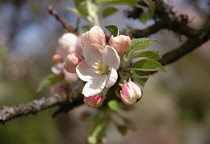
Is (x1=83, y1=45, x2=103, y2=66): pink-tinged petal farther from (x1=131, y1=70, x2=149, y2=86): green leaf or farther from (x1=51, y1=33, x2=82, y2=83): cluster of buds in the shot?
(x1=51, y1=33, x2=82, y2=83): cluster of buds

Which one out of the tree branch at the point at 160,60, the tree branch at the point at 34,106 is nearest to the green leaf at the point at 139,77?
the tree branch at the point at 160,60

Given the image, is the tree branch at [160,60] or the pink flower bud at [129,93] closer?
the pink flower bud at [129,93]

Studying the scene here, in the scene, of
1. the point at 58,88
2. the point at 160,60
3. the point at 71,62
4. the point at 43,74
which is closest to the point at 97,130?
the point at 58,88

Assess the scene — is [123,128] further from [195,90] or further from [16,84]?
[16,84]

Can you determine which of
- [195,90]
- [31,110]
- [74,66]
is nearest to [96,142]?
[31,110]

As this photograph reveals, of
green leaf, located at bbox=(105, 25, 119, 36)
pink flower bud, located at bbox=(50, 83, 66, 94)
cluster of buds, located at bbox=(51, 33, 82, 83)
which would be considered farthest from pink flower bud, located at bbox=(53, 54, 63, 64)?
green leaf, located at bbox=(105, 25, 119, 36)

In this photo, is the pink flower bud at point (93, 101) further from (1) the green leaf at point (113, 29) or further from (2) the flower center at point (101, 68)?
(1) the green leaf at point (113, 29)

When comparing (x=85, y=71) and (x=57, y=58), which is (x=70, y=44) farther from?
(x=85, y=71)
